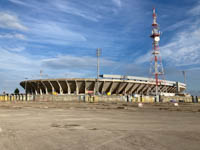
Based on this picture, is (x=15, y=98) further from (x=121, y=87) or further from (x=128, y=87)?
(x=128, y=87)

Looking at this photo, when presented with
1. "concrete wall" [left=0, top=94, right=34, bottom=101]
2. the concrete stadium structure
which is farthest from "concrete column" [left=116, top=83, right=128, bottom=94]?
"concrete wall" [left=0, top=94, right=34, bottom=101]

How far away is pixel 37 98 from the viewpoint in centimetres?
5781

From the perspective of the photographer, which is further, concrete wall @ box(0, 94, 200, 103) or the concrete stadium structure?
the concrete stadium structure

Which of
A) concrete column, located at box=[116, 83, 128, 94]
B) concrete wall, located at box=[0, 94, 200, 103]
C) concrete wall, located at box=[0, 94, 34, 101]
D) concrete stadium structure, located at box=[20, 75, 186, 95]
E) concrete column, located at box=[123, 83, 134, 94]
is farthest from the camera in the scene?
concrete column, located at box=[123, 83, 134, 94]

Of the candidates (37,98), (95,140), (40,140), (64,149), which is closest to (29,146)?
(40,140)

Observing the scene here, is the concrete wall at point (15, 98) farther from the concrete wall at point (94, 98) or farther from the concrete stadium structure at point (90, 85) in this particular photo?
the concrete stadium structure at point (90, 85)

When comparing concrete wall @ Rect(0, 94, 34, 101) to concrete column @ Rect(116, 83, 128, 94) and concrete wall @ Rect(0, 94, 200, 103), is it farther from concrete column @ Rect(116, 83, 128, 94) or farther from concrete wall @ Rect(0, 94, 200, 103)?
concrete column @ Rect(116, 83, 128, 94)

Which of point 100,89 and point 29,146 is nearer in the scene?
point 29,146

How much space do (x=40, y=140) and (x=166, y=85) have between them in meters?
105

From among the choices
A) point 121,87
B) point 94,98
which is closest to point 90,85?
point 121,87

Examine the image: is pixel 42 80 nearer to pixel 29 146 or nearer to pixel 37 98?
pixel 37 98

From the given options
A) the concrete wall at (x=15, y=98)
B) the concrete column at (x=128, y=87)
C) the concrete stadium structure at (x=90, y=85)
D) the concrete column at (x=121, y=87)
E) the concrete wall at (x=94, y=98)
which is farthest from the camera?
the concrete column at (x=128, y=87)

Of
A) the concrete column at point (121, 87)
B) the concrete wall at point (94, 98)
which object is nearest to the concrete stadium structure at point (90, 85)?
the concrete column at point (121, 87)

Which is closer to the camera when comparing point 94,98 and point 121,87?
point 94,98
